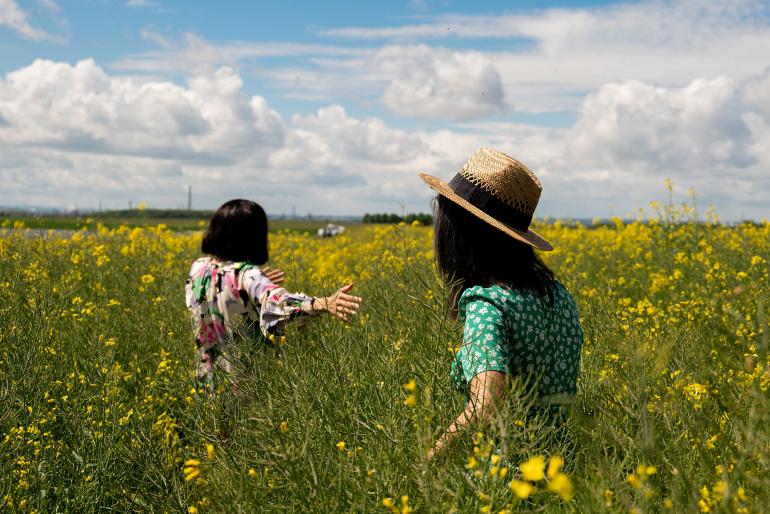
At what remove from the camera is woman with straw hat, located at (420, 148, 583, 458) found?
1.96m

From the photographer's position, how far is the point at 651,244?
8070 millimetres

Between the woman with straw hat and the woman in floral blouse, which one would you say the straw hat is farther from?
the woman in floral blouse

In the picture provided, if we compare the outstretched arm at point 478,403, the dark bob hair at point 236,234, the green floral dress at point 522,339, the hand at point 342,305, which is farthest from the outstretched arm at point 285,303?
the outstretched arm at point 478,403

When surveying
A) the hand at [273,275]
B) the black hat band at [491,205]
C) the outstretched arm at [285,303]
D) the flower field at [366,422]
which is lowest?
the flower field at [366,422]

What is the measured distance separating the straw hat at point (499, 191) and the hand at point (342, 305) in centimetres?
69

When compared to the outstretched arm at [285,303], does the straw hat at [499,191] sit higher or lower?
higher

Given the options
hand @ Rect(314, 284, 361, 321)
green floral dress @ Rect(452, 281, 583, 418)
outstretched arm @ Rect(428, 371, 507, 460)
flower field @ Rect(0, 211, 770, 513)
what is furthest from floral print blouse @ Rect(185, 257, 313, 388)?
outstretched arm @ Rect(428, 371, 507, 460)

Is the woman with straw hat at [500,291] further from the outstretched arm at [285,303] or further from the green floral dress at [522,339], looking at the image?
the outstretched arm at [285,303]

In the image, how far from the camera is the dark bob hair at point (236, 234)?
139 inches

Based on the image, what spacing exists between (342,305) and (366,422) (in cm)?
91

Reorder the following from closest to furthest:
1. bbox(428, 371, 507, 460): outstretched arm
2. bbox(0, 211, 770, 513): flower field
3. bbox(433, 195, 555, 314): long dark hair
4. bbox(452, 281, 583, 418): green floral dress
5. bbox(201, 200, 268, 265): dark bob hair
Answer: bbox(0, 211, 770, 513): flower field → bbox(428, 371, 507, 460): outstretched arm → bbox(452, 281, 583, 418): green floral dress → bbox(433, 195, 555, 314): long dark hair → bbox(201, 200, 268, 265): dark bob hair

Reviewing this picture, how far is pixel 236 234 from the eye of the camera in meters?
3.53

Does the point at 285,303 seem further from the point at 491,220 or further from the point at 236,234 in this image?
the point at 491,220

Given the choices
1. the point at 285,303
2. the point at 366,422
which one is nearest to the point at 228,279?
the point at 285,303
